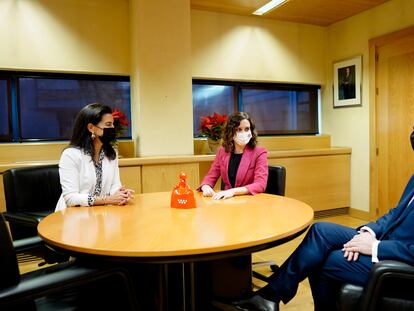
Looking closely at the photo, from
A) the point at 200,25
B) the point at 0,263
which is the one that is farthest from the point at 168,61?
the point at 0,263

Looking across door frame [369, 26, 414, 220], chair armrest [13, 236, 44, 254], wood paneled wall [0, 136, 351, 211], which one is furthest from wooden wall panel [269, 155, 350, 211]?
chair armrest [13, 236, 44, 254]

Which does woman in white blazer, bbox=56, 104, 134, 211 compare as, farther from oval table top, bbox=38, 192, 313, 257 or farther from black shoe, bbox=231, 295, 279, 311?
black shoe, bbox=231, 295, 279, 311

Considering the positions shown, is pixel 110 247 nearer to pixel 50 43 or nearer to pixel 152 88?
pixel 152 88

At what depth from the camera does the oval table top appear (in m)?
1.24

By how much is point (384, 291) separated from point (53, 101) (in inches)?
132

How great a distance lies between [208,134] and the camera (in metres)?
3.79

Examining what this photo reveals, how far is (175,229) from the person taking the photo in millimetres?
1454

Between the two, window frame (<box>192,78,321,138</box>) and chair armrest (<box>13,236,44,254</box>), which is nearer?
chair armrest (<box>13,236,44,254</box>)

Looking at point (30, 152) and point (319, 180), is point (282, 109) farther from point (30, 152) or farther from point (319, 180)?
point (30, 152)

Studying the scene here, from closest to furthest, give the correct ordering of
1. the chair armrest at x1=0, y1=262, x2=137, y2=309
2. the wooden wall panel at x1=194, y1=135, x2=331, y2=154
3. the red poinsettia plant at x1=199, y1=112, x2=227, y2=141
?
1. the chair armrest at x1=0, y1=262, x2=137, y2=309
2. the red poinsettia plant at x1=199, y1=112, x2=227, y2=141
3. the wooden wall panel at x1=194, y1=135, x2=331, y2=154

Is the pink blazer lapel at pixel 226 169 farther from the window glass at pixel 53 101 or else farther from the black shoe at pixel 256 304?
the window glass at pixel 53 101

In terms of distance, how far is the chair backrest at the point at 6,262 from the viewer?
41.4 inches

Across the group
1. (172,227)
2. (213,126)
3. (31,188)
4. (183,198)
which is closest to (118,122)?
(213,126)

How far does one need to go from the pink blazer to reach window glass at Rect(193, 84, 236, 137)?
1.61 m
